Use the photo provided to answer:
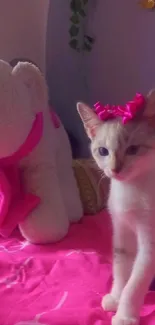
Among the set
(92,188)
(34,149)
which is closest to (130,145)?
(34,149)

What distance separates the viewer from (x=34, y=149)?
123cm

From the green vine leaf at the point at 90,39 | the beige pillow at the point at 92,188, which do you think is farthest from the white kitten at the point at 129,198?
the green vine leaf at the point at 90,39

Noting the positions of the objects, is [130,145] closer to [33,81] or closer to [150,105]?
[150,105]

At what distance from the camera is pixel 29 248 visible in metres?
1.21

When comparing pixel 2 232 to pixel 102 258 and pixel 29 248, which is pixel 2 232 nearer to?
pixel 29 248

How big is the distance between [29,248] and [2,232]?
0.26ft

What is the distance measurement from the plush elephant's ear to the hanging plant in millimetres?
399

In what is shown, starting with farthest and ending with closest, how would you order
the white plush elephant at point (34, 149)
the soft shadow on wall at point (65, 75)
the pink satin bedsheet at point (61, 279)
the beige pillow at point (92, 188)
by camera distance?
the soft shadow on wall at point (65, 75)
the beige pillow at point (92, 188)
the white plush elephant at point (34, 149)
the pink satin bedsheet at point (61, 279)

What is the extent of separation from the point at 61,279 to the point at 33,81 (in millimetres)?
489

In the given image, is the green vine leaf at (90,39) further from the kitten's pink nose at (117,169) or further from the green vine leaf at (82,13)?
the kitten's pink nose at (117,169)

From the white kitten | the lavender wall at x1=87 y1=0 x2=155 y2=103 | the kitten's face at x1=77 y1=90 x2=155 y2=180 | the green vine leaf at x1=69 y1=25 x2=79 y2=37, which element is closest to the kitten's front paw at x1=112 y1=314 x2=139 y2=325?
the white kitten

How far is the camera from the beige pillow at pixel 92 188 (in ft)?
4.50

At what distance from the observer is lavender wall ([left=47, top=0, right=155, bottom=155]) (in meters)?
1.43

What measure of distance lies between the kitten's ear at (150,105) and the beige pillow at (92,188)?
54 cm
